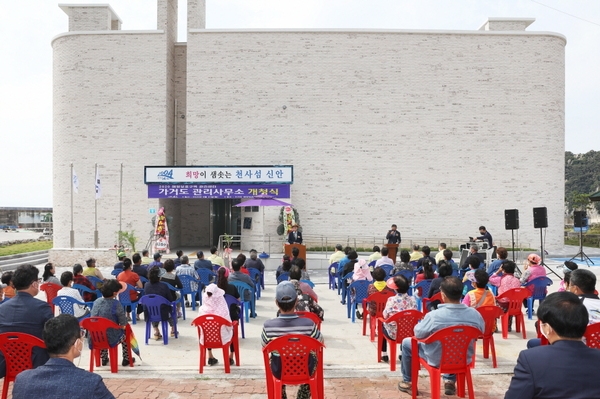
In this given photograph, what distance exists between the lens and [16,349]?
4289mm

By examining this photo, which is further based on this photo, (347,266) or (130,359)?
(347,266)

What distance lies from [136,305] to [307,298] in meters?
3.75

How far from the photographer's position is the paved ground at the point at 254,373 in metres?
5.02

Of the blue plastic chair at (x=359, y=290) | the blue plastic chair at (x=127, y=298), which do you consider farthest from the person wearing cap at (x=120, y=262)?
the blue plastic chair at (x=359, y=290)

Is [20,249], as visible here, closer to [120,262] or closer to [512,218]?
[120,262]

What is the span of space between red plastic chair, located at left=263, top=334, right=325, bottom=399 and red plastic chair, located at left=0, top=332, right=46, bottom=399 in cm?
207

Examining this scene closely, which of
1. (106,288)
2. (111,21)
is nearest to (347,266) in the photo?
(106,288)

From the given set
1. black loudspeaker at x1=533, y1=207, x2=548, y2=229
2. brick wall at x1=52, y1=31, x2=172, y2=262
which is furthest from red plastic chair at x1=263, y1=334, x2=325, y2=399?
brick wall at x1=52, y1=31, x2=172, y2=262

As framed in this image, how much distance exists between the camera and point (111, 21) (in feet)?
81.1

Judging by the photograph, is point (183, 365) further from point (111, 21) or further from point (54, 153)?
point (111, 21)

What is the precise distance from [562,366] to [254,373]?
12.8ft

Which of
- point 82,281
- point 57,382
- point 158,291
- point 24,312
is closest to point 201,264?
point 82,281

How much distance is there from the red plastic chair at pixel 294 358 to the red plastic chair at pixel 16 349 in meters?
2.07

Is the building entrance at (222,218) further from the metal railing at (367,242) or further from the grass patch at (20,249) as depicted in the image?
the grass patch at (20,249)
